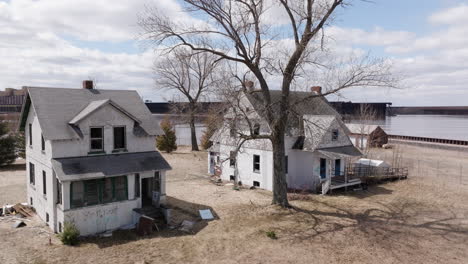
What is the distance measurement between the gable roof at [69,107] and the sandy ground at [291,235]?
507 cm

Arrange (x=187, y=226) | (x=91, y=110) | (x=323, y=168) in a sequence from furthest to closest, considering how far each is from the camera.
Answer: (x=323, y=168) → (x=187, y=226) → (x=91, y=110)

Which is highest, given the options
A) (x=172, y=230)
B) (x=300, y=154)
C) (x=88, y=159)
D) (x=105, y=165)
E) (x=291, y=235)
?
(x=88, y=159)

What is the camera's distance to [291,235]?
15.4 metres

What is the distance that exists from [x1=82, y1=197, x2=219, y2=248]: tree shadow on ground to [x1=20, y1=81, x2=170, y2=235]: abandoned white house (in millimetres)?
837

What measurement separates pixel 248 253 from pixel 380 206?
36.0 feet

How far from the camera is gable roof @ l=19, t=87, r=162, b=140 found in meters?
16.2

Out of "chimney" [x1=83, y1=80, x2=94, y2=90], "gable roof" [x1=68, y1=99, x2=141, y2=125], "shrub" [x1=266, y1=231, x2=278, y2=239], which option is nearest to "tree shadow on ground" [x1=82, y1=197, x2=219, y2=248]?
"shrub" [x1=266, y1=231, x2=278, y2=239]

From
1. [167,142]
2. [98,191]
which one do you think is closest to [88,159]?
[98,191]

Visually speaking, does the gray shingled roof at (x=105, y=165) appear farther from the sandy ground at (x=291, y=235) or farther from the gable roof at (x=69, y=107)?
the sandy ground at (x=291, y=235)

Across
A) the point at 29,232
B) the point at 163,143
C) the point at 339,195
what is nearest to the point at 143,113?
the point at 29,232

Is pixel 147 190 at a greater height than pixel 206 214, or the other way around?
pixel 147 190

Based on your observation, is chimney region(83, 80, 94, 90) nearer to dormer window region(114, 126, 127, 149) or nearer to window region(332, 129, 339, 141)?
dormer window region(114, 126, 127, 149)

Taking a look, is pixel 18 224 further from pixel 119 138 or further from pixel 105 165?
pixel 119 138

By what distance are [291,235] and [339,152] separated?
39.4 feet
